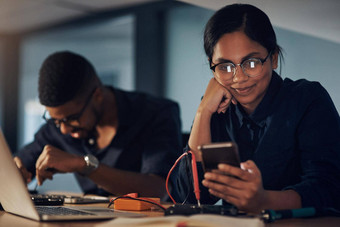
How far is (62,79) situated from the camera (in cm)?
185

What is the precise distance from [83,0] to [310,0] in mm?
2503

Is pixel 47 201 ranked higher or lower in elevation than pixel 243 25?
lower

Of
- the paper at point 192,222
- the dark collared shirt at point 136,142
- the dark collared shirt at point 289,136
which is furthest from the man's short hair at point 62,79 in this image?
the paper at point 192,222

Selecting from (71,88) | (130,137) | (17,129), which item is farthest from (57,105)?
(17,129)

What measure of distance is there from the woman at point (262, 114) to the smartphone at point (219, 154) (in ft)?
0.65

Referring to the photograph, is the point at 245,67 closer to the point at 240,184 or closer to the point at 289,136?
the point at 289,136

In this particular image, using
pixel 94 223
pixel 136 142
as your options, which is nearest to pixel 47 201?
pixel 94 223

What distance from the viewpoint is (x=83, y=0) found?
3.57 meters

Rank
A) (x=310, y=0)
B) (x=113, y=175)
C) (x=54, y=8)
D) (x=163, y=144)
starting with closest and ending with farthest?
(x=310, y=0) < (x=113, y=175) < (x=163, y=144) < (x=54, y=8)

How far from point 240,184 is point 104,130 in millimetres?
1180

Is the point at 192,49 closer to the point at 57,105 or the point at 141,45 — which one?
the point at 141,45

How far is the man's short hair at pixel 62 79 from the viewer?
1836mm

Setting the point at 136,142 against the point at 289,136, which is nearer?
the point at 289,136

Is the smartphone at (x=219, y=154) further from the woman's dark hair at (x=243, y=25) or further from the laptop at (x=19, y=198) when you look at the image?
the woman's dark hair at (x=243, y=25)
